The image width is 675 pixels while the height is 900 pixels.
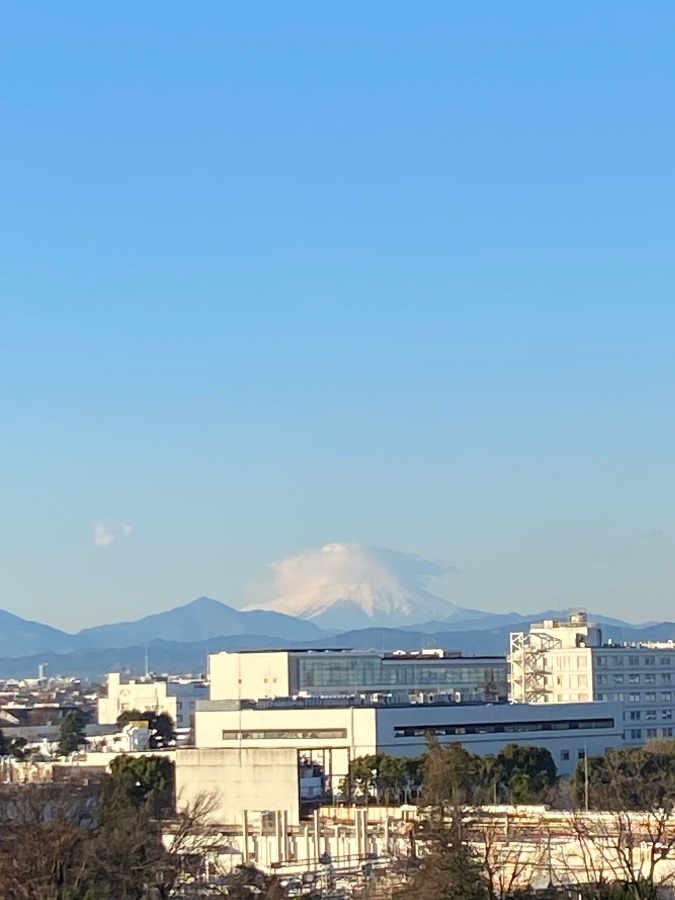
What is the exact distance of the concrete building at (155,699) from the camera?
4080 inches

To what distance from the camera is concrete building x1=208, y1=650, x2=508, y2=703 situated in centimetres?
7494

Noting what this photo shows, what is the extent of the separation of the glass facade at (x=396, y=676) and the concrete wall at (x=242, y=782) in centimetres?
2935

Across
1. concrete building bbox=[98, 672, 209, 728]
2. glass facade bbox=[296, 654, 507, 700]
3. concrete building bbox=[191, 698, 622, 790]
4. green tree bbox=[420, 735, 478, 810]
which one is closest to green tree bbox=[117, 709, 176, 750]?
glass facade bbox=[296, 654, 507, 700]

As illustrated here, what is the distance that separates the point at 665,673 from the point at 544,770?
26.5 meters

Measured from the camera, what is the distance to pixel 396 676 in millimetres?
78125

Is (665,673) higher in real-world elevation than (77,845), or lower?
higher

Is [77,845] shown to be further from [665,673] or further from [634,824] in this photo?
[665,673]

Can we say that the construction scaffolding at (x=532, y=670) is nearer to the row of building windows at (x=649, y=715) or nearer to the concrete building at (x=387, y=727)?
the row of building windows at (x=649, y=715)

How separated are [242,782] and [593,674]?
35.0m

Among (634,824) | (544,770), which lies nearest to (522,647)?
(544,770)

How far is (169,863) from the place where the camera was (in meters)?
24.9

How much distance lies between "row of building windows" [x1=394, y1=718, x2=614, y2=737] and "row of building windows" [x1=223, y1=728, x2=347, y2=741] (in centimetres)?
206

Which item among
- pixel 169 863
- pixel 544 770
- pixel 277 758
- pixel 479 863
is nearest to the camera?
pixel 479 863

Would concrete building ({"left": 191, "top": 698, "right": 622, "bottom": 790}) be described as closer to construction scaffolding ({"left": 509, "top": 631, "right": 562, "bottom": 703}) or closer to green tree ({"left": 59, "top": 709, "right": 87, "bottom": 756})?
green tree ({"left": 59, "top": 709, "right": 87, "bottom": 756})
